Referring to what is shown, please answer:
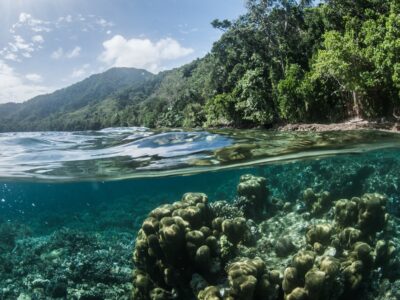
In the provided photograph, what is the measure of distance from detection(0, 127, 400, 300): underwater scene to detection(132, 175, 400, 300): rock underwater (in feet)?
0.08

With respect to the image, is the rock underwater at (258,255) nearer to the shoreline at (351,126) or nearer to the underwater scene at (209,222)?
the underwater scene at (209,222)

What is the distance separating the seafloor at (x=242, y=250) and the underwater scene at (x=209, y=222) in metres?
0.03

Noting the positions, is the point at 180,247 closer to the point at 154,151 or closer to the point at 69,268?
the point at 69,268

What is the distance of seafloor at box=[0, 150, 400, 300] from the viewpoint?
7.50 m

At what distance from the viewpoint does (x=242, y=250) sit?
907 centimetres

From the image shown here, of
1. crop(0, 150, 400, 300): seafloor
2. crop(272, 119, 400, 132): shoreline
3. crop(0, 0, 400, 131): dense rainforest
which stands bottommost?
crop(0, 150, 400, 300): seafloor

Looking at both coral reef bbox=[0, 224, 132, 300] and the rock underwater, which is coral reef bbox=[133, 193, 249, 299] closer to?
the rock underwater

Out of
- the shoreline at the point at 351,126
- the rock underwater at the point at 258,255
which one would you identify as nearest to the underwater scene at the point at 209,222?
the rock underwater at the point at 258,255

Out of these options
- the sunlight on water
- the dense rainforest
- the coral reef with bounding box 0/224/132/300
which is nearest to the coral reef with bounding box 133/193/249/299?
the coral reef with bounding box 0/224/132/300

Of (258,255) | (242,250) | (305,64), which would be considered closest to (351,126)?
(305,64)

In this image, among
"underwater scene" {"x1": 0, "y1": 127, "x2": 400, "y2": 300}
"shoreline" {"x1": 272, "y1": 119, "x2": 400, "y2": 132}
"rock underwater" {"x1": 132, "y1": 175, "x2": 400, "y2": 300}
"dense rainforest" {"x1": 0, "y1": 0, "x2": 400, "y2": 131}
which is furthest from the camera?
"dense rainforest" {"x1": 0, "y1": 0, "x2": 400, "y2": 131}

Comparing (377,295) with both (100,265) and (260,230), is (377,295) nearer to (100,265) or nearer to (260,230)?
(260,230)

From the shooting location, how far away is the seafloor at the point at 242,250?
7.50m

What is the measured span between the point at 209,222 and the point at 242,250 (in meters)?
1.07
